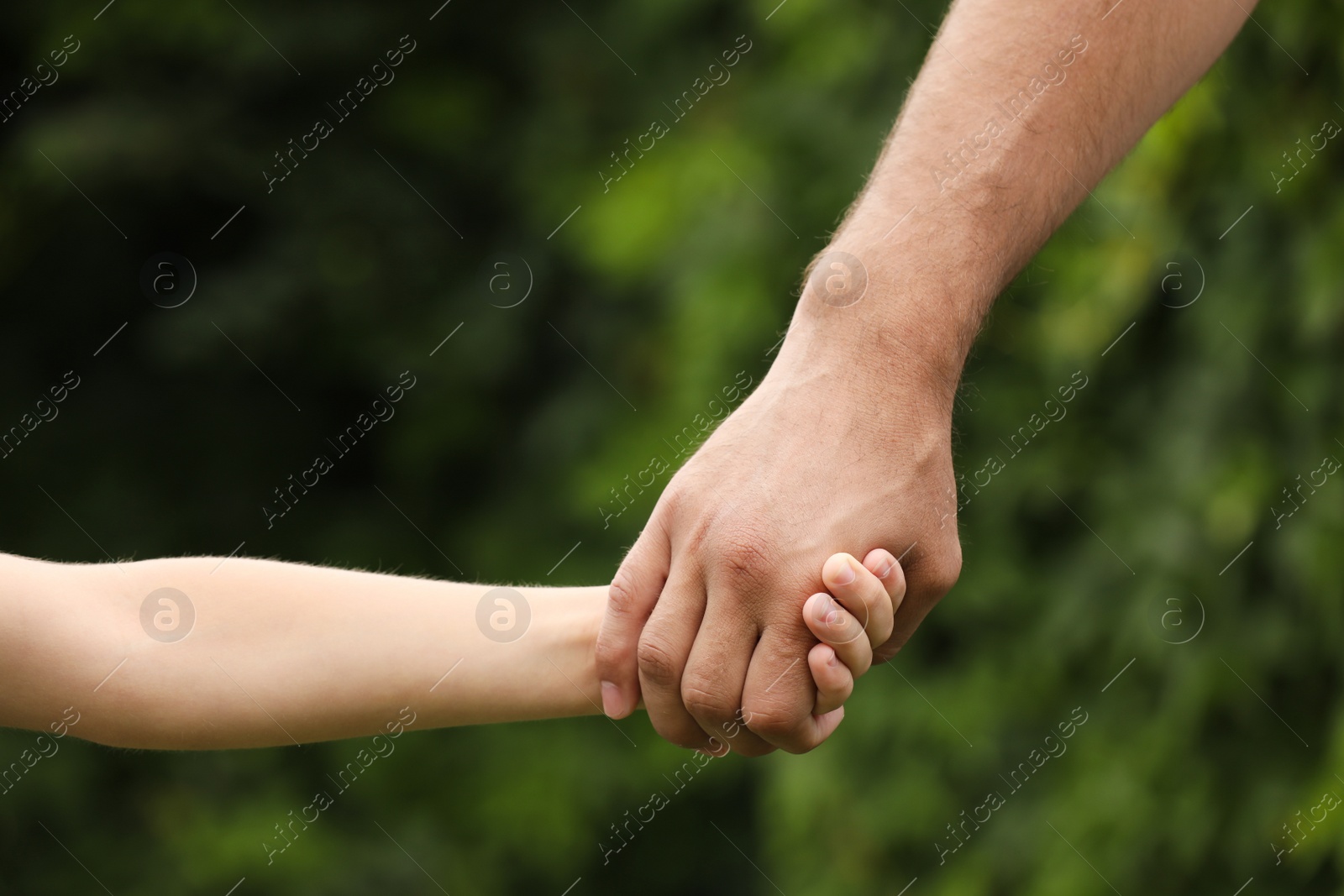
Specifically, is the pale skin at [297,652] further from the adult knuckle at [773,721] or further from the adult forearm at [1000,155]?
the adult forearm at [1000,155]

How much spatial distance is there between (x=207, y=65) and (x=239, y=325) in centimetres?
120

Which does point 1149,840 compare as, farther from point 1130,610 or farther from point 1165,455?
point 1165,455

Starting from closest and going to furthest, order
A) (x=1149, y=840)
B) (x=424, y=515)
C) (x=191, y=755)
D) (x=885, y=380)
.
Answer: (x=885, y=380)
(x=1149, y=840)
(x=191, y=755)
(x=424, y=515)

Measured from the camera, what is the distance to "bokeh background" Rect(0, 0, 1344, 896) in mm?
2271

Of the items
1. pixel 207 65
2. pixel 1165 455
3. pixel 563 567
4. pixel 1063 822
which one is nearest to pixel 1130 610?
pixel 1165 455

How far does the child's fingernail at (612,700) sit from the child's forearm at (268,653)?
0.03 m

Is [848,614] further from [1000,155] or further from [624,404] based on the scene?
[624,404]

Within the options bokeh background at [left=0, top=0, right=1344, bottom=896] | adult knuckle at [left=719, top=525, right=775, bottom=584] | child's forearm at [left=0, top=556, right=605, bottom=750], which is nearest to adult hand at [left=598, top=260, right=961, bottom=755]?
adult knuckle at [left=719, top=525, right=775, bottom=584]

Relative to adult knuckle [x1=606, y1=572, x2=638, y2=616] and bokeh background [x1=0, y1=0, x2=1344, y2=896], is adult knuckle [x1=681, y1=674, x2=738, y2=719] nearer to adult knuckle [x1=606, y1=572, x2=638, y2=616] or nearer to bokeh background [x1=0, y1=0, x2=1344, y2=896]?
adult knuckle [x1=606, y1=572, x2=638, y2=616]

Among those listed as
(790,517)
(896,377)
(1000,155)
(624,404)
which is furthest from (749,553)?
(624,404)

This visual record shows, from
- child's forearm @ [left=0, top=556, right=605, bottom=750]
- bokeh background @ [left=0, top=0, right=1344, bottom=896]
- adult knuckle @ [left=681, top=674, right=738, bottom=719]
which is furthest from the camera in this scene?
bokeh background @ [left=0, top=0, right=1344, bottom=896]

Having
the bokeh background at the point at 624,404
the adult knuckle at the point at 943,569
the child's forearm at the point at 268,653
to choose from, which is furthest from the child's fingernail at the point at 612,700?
the bokeh background at the point at 624,404

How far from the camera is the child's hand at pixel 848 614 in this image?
154 cm

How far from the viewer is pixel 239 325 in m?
5.62
